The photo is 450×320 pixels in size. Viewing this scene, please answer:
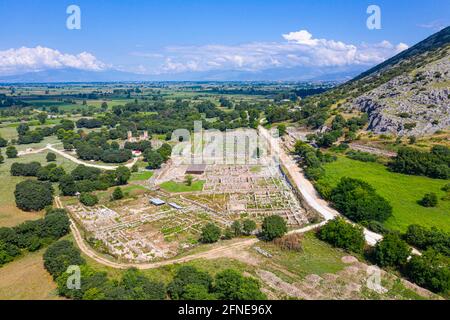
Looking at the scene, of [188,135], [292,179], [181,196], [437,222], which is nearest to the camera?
[437,222]

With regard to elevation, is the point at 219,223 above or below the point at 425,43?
below

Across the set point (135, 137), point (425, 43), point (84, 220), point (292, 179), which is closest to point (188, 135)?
point (135, 137)

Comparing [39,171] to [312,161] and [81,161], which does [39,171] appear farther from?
[312,161]

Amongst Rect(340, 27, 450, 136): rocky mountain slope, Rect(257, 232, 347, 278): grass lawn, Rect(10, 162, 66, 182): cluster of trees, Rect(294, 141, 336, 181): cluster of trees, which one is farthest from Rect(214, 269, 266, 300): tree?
Rect(340, 27, 450, 136): rocky mountain slope

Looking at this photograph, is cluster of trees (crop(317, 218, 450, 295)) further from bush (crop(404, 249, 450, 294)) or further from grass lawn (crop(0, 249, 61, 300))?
grass lawn (crop(0, 249, 61, 300))

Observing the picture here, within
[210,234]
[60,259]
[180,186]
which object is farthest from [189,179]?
[60,259]

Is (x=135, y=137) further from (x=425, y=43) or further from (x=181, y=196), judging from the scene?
(x=425, y=43)
